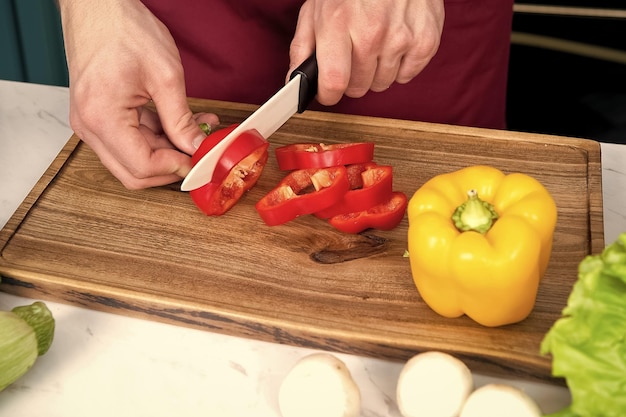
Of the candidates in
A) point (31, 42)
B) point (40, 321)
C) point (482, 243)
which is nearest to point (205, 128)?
point (40, 321)

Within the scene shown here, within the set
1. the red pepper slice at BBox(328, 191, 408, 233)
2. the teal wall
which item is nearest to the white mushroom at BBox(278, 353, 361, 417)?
the red pepper slice at BBox(328, 191, 408, 233)

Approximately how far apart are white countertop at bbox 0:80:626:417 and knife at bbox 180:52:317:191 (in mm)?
268

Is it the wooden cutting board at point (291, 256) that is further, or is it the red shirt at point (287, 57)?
the red shirt at point (287, 57)

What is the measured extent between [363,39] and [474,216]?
0.43m

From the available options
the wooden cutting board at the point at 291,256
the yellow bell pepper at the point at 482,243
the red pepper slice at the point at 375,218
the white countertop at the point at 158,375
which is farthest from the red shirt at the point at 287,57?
the white countertop at the point at 158,375

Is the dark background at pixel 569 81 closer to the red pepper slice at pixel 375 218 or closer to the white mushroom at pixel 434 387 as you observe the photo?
the red pepper slice at pixel 375 218

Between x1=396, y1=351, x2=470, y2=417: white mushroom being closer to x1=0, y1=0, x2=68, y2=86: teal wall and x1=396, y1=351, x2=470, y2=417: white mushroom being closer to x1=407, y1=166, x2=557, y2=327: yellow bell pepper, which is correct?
x1=407, y1=166, x2=557, y2=327: yellow bell pepper

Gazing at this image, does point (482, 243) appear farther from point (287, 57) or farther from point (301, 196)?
point (287, 57)

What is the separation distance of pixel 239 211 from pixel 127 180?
22 cm

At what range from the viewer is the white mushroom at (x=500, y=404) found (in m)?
1.10

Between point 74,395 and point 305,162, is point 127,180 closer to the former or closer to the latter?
point 305,162

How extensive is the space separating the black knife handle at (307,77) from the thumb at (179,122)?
20cm

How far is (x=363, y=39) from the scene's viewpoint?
1.47m

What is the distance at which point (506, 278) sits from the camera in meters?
1.19
